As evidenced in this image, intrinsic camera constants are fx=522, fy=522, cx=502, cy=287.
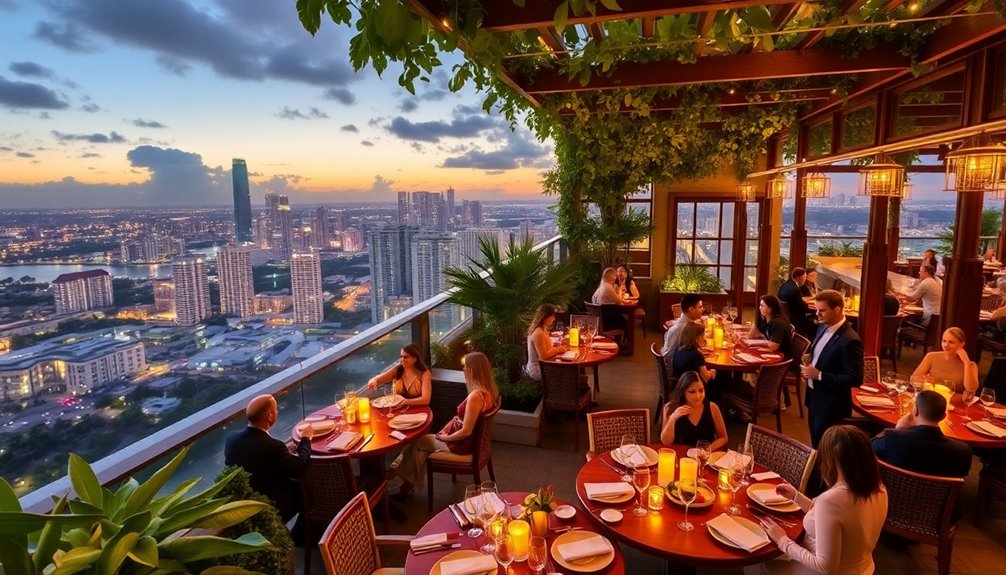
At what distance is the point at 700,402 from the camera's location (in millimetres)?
4051

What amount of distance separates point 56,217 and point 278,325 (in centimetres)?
188

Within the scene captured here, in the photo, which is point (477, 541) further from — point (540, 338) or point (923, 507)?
point (540, 338)

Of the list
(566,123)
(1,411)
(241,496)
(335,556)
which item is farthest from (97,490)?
(566,123)

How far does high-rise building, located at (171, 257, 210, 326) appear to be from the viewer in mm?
4188

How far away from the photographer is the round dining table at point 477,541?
8.05 ft

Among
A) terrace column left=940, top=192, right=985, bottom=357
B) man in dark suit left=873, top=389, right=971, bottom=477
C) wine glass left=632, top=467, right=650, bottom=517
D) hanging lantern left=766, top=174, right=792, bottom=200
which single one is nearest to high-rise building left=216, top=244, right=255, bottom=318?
wine glass left=632, top=467, right=650, bottom=517

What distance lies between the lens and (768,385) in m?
5.44

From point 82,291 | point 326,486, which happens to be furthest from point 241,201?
point 326,486

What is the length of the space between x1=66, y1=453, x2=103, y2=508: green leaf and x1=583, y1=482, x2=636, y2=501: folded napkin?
2.32 meters

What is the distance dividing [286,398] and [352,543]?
5.64 feet

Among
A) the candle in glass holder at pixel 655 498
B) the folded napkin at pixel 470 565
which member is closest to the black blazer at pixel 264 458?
the folded napkin at pixel 470 565

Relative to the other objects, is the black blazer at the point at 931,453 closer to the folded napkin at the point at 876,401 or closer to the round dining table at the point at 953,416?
the round dining table at the point at 953,416

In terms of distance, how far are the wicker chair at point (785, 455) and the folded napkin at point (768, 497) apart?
1.67ft

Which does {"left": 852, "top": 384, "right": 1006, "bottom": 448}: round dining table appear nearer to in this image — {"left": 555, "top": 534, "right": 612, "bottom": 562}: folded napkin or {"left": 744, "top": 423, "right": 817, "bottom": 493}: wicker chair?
{"left": 744, "top": 423, "right": 817, "bottom": 493}: wicker chair
